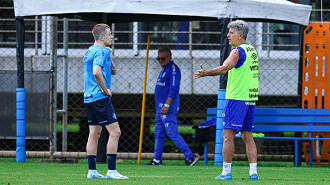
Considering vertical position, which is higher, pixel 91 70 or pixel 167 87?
pixel 91 70

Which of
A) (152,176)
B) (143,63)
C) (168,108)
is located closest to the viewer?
(152,176)

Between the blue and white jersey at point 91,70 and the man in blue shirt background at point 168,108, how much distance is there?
289 centimetres

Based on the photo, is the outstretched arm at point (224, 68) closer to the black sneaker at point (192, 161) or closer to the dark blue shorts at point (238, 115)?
the dark blue shorts at point (238, 115)

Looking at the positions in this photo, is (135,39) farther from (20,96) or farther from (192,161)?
(192,161)

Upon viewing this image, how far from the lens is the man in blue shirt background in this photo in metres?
9.33

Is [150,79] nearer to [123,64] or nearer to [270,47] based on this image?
[123,64]

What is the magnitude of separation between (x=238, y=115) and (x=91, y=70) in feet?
5.09

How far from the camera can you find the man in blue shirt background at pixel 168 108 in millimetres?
9328

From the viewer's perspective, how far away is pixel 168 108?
9.33m

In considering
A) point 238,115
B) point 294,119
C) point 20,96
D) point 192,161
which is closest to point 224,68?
point 238,115

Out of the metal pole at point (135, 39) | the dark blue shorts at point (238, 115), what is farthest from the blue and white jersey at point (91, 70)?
the metal pole at point (135, 39)

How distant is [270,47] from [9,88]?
4955mm

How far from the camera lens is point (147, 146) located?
1305 cm

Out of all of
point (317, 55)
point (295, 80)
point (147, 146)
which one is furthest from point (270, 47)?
point (147, 146)
